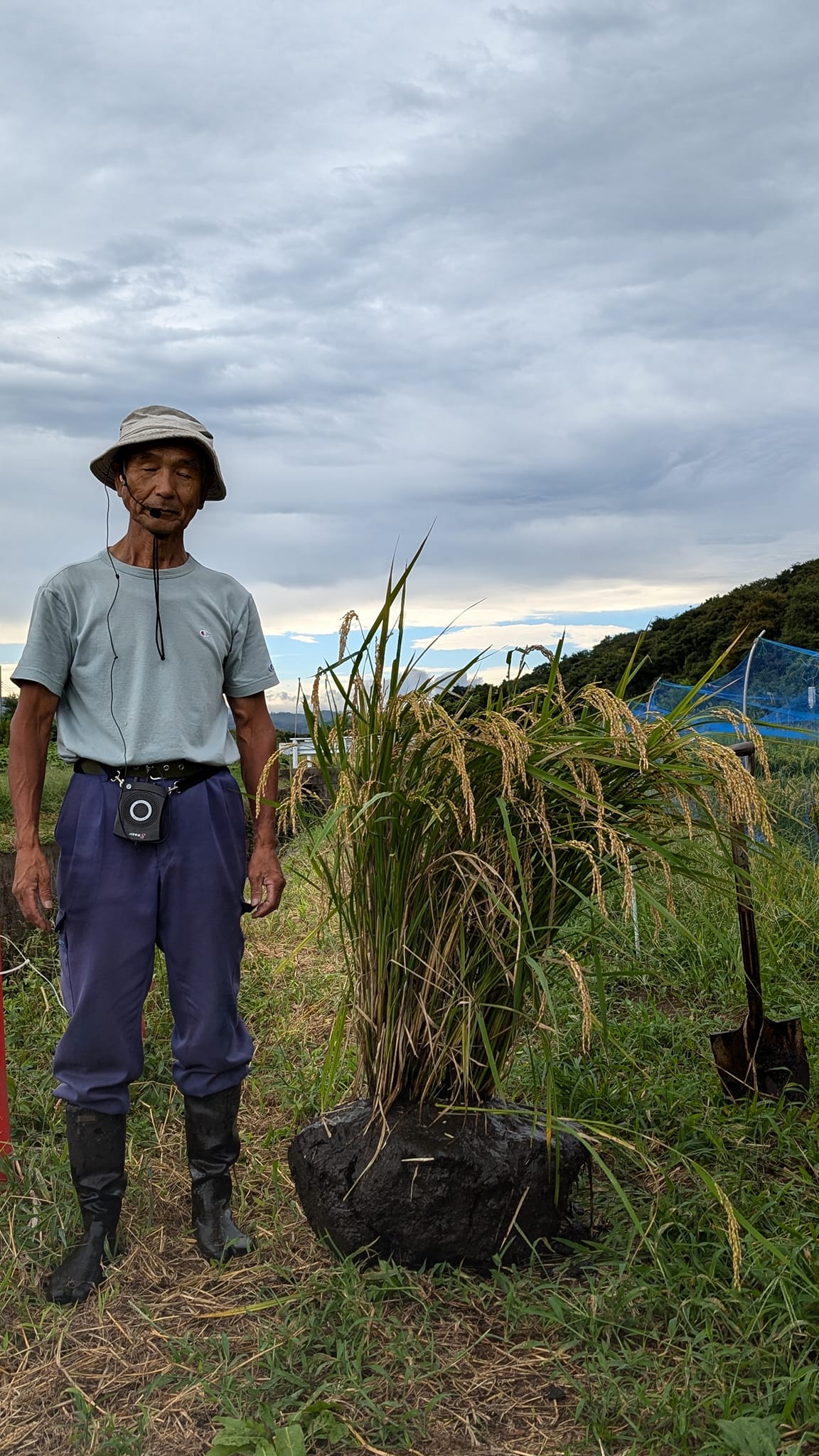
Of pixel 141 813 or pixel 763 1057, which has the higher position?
pixel 141 813

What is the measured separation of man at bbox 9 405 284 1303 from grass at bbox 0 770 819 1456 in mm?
162

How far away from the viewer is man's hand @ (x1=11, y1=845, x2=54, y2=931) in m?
2.52

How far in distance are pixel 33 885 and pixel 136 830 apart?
0.99 feet

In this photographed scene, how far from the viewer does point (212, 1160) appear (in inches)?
103

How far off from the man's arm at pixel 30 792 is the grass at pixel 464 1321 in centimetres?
64

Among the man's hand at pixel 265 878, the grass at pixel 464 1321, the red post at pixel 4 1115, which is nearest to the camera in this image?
the grass at pixel 464 1321

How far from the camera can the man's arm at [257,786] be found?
8.77 feet

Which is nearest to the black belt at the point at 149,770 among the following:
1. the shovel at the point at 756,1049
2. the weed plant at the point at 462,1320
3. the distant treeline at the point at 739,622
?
the weed plant at the point at 462,1320

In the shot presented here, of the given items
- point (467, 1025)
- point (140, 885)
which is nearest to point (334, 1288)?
point (467, 1025)

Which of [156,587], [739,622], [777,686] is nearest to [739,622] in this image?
[739,622]

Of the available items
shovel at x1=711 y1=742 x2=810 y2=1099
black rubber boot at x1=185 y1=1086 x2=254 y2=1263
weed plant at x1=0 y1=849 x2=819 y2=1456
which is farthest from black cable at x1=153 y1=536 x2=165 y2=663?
shovel at x1=711 y1=742 x2=810 y2=1099

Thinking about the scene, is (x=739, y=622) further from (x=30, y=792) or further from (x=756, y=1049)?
(x=30, y=792)

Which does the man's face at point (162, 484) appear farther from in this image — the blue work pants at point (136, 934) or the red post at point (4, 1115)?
the red post at point (4, 1115)

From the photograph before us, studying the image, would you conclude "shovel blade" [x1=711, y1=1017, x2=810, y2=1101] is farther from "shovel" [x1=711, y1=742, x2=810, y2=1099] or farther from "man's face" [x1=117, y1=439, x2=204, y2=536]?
"man's face" [x1=117, y1=439, x2=204, y2=536]
